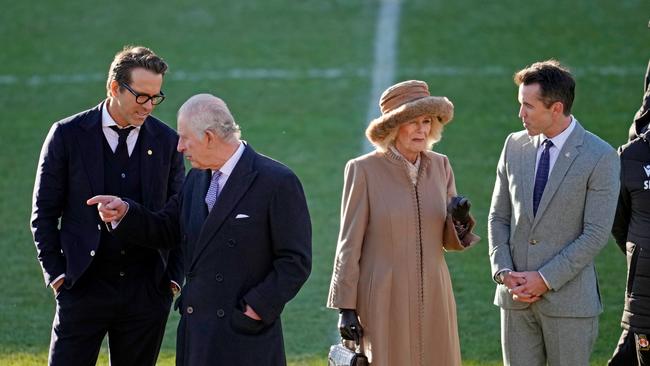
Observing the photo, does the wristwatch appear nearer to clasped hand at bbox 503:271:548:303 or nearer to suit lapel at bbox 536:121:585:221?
clasped hand at bbox 503:271:548:303

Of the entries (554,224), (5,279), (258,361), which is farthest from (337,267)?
(5,279)

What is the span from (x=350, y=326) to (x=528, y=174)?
3.88 feet

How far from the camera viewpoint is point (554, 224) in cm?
652

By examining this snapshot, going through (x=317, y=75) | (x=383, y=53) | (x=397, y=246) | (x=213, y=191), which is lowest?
(x=397, y=246)

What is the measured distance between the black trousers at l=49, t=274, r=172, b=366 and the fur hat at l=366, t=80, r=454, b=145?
141cm

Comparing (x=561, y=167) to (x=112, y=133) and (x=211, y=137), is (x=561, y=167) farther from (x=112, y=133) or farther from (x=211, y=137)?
(x=112, y=133)

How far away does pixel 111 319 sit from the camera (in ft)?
21.9

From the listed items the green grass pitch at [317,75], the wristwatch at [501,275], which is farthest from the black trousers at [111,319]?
the green grass pitch at [317,75]

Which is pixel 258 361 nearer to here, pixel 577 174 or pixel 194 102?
pixel 194 102

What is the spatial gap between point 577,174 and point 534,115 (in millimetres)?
360

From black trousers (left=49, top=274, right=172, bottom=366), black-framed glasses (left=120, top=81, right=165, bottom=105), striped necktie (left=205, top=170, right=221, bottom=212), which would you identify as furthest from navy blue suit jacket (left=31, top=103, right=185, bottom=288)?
striped necktie (left=205, top=170, right=221, bottom=212)

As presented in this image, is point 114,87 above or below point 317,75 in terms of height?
below

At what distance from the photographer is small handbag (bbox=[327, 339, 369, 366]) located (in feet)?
20.7

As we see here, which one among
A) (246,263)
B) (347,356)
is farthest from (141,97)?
(347,356)
